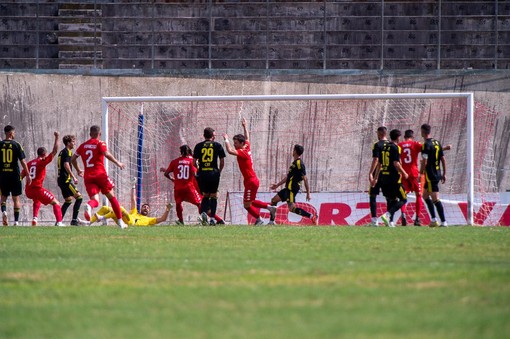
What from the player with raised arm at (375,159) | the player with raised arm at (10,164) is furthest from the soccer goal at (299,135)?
the player with raised arm at (375,159)

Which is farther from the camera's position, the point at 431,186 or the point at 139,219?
the point at 139,219

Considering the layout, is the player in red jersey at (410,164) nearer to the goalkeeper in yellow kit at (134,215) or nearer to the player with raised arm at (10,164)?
the goalkeeper in yellow kit at (134,215)

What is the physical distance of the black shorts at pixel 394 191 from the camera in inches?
682

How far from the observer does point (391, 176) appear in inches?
681

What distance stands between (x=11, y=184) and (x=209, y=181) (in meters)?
4.00

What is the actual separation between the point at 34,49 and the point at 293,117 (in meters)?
8.35

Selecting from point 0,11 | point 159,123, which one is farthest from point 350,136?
point 0,11

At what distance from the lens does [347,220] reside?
68.5 ft

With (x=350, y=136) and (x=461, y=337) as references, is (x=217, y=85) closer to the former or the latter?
(x=350, y=136)

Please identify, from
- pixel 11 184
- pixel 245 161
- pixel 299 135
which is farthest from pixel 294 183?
pixel 11 184

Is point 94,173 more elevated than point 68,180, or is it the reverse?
point 94,173

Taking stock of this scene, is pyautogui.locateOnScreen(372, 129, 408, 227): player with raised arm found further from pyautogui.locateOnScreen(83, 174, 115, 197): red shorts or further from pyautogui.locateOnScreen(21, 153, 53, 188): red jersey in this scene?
pyautogui.locateOnScreen(21, 153, 53, 188): red jersey

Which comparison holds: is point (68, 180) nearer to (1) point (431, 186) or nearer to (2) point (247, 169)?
(2) point (247, 169)

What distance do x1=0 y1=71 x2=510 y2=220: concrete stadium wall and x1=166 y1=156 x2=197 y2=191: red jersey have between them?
6762 millimetres
